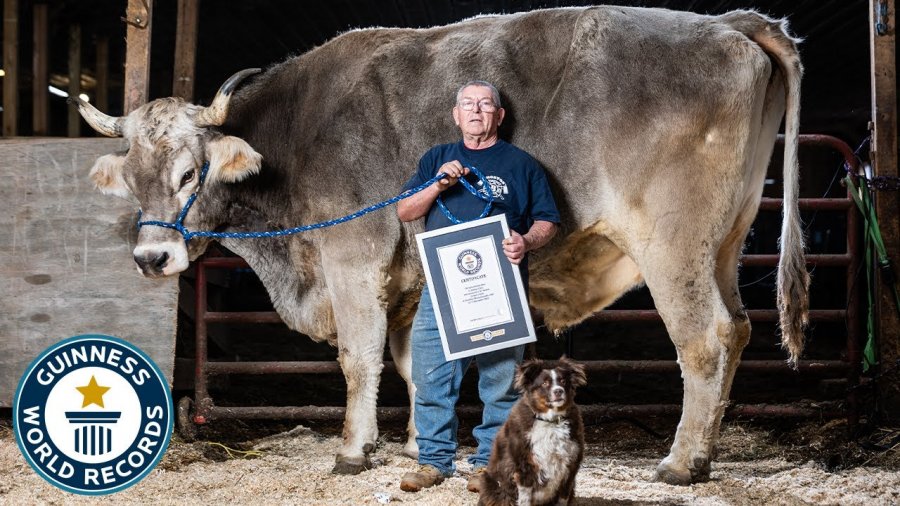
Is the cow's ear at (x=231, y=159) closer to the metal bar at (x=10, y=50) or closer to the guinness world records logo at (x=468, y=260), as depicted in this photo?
the guinness world records logo at (x=468, y=260)

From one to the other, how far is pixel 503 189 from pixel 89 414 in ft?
6.47

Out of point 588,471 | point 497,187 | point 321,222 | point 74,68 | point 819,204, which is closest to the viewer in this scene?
point 497,187

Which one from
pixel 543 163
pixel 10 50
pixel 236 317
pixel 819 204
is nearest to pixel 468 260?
pixel 543 163

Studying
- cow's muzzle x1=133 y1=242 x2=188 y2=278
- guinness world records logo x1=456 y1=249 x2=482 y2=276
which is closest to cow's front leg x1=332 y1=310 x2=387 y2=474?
cow's muzzle x1=133 y1=242 x2=188 y2=278

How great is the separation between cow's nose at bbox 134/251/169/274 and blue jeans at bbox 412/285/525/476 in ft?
4.40

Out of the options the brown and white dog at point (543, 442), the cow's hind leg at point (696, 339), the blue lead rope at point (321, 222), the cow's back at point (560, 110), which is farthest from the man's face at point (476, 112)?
the brown and white dog at point (543, 442)

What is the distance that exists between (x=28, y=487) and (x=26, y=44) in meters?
8.85

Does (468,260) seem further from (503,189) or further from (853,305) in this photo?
(853,305)

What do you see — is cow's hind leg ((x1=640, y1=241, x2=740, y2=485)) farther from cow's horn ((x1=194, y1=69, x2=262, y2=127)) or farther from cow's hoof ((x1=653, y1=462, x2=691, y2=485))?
cow's horn ((x1=194, y1=69, x2=262, y2=127))

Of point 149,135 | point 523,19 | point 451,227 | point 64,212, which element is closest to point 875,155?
point 523,19

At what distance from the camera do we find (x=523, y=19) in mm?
4527

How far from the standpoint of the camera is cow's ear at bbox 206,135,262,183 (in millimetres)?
4445

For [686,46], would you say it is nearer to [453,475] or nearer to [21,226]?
[453,475]

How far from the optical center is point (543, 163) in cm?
420
